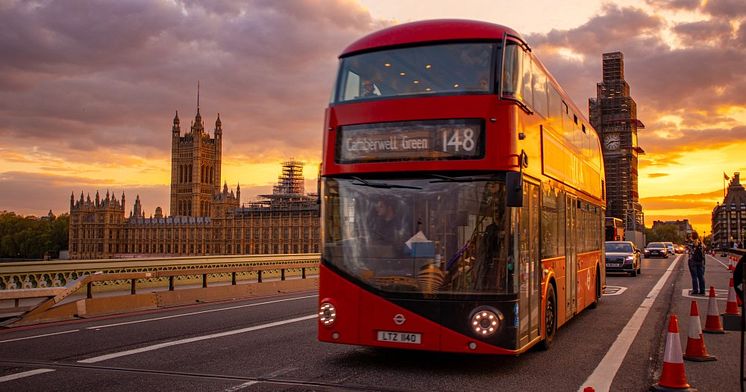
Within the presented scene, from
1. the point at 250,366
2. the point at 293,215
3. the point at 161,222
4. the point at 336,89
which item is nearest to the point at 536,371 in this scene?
the point at 250,366

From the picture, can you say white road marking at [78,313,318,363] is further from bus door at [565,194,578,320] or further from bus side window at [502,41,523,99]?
bus side window at [502,41,523,99]

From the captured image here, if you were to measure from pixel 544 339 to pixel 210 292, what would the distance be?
38.6 ft

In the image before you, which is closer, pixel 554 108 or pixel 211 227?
pixel 554 108

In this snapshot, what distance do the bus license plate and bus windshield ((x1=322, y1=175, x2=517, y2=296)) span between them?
497 mm

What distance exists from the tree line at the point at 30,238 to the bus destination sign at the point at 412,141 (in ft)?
558

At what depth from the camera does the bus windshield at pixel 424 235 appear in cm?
802

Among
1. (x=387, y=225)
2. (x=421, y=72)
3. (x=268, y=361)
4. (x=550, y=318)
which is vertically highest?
(x=421, y=72)

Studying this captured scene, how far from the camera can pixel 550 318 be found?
33.3ft

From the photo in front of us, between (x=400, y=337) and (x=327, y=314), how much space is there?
3.28 ft

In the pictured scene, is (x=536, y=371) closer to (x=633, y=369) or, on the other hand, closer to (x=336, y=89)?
(x=633, y=369)

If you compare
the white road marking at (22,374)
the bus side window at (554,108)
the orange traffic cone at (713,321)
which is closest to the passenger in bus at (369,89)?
the bus side window at (554,108)

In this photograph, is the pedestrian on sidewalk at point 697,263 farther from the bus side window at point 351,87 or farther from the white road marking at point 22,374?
the white road marking at point 22,374

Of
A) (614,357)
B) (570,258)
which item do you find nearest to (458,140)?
(614,357)

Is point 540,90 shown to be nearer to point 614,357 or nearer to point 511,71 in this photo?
point 511,71
